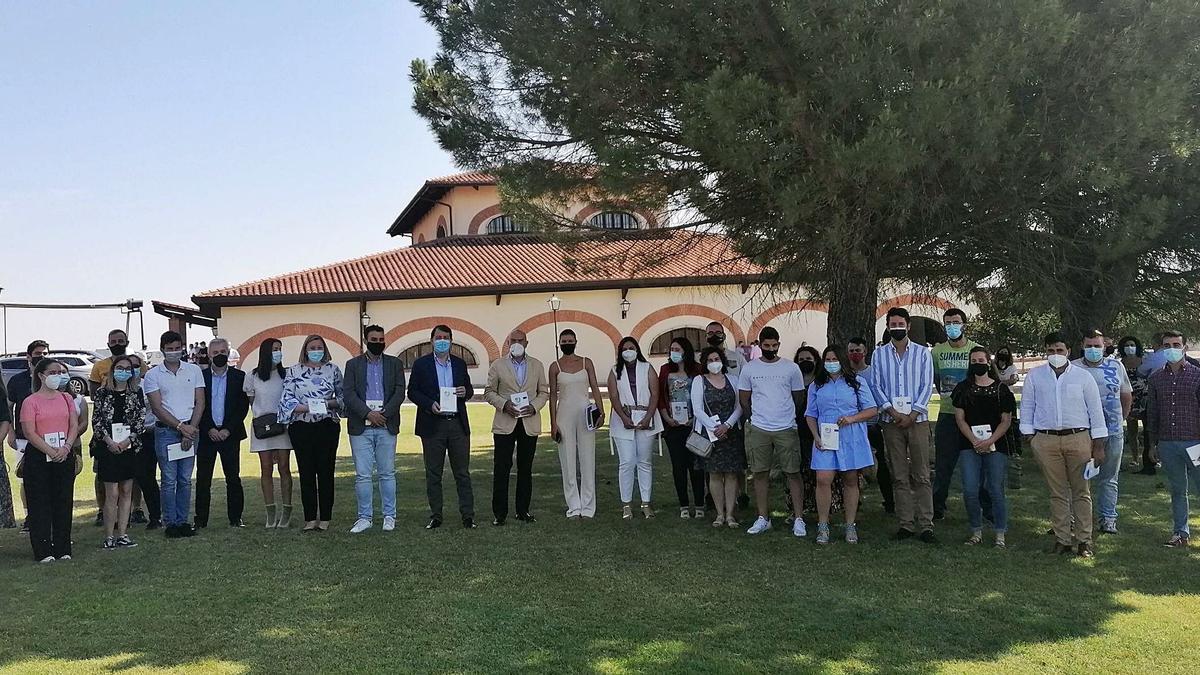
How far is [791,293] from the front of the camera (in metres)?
12.9

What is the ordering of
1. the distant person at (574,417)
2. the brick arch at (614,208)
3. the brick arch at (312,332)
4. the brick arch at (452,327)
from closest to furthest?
the distant person at (574,417) → the brick arch at (614,208) → the brick arch at (312,332) → the brick arch at (452,327)

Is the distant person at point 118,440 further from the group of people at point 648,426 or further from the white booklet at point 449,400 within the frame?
the white booklet at point 449,400

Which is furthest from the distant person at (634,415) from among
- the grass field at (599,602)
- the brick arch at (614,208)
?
the brick arch at (614,208)

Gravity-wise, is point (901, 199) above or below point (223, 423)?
above

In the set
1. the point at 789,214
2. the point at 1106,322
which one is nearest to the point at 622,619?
the point at 789,214

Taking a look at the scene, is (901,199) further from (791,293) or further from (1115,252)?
(791,293)

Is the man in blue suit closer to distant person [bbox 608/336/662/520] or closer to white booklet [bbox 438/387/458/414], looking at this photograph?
white booklet [bbox 438/387/458/414]

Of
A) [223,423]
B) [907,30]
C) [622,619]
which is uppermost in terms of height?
[907,30]

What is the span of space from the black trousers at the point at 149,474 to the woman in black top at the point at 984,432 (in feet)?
21.9

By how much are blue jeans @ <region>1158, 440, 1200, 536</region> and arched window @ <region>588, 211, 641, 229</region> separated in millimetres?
5510

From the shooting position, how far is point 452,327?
86.8 feet

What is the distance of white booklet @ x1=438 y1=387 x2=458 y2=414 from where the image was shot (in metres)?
8.17

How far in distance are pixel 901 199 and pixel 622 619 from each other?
465 cm

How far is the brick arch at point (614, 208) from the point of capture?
991 centimetres
